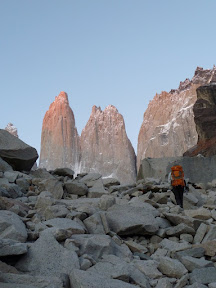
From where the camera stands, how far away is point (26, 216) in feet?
19.1

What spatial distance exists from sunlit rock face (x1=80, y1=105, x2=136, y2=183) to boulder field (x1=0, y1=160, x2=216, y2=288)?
199ft

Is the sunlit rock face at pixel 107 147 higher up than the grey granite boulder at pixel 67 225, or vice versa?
the sunlit rock face at pixel 107 147

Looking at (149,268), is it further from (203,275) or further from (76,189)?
(76,189)

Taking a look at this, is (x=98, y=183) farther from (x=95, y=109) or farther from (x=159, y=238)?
(x=95, y=109)

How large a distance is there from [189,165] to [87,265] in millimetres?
10353

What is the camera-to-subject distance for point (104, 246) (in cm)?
460

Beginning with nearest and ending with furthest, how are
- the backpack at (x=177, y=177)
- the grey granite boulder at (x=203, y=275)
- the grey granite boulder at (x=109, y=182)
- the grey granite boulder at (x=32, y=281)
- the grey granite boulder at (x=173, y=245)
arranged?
the grey granite boulder at (x=32, y=281)
the grey granite boulder at (x=203, y=275)
the grey granite boulder at (x=173, y=245)
the backpack at (x=177, y=177)
the grey granite boulder at (x=109, y=182)

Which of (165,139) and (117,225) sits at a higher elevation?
(165,139)

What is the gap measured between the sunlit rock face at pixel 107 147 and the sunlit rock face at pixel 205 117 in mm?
47382

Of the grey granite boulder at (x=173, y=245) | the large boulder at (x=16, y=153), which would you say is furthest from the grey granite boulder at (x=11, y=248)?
the large boulder at (x=16, y=153)

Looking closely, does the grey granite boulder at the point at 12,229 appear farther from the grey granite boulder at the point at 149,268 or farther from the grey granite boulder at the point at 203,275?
the grey granite boulder at the point at 203,275

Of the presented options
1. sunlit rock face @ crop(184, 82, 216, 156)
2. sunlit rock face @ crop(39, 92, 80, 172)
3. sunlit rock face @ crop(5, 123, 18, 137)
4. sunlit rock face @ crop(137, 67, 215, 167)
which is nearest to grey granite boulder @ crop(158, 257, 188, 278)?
sunlit rock face @ crop(184, 82, 216, 156)

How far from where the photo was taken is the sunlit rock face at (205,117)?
19.1m

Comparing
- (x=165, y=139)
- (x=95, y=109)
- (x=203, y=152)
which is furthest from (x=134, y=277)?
(x=95, y=109)
